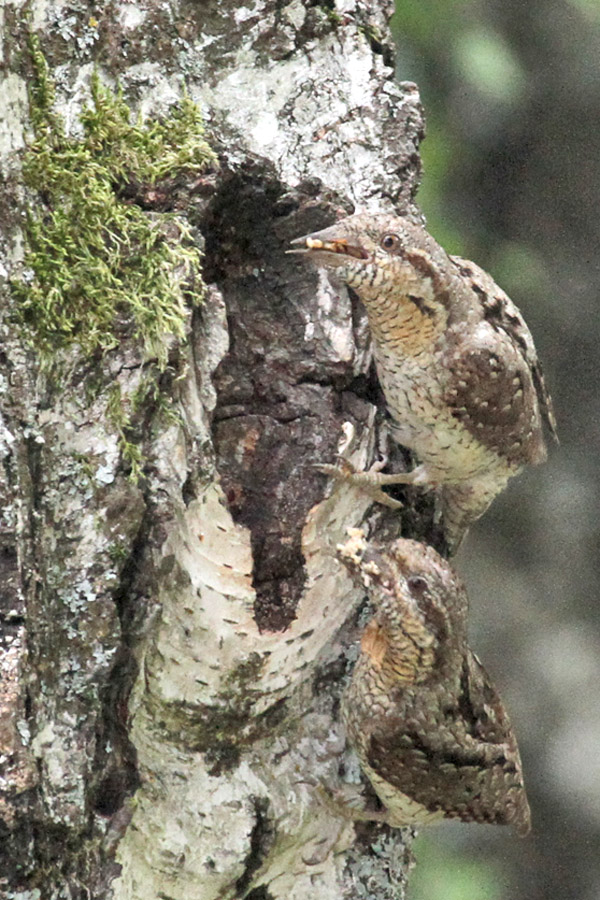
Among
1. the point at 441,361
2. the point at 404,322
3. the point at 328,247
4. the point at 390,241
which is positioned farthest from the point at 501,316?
the point at 328,247

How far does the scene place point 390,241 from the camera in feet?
9.48

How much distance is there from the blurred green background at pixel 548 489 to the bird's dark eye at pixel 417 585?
264cm

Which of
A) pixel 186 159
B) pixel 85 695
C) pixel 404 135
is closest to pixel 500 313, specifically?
pixel 404 135

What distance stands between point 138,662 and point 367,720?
64 centimetres

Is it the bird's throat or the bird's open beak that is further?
the bird's throat

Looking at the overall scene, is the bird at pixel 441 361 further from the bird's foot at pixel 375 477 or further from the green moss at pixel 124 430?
the green moss at pixel 124 430

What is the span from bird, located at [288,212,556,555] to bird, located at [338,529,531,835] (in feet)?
0.75

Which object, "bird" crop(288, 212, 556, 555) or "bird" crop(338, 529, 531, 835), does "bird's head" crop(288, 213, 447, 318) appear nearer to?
"bird" crop(288, 212, 556, 555)

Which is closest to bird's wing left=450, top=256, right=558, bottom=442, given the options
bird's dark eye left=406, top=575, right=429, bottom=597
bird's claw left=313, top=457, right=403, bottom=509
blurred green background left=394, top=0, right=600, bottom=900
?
bird's claw left=313, top=457, right=403, bottom=509

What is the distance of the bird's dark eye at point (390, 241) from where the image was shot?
2.88 metres

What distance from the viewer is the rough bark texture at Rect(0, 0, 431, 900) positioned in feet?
8.00

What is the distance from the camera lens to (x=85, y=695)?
246cm

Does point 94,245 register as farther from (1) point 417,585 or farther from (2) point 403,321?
(1) point 417,585

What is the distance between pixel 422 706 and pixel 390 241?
4.10 ft
